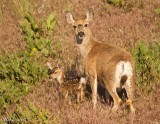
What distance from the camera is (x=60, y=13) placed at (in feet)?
50.3

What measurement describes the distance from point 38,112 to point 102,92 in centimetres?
260

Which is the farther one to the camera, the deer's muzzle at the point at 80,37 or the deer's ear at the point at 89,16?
the deer's ear at the point at 89,16

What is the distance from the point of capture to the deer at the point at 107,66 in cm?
793

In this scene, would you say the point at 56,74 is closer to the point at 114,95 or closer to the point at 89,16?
the point at 89,16

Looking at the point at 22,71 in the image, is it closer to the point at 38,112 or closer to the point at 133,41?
the point at 38,112

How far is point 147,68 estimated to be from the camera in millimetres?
9414

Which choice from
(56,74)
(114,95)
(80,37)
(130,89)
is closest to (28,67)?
(56,74)

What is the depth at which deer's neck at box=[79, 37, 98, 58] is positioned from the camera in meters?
9.45

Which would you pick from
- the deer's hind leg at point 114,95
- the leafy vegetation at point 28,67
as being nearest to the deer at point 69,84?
the leafy vegetation at point 28,67

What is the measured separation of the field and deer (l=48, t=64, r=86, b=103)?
0.57 feet

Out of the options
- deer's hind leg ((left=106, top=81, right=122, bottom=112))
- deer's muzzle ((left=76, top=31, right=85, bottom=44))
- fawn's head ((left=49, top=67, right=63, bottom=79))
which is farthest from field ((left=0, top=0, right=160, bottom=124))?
deer's muzzle ((left=76, top=31, right=85, bottom=44))

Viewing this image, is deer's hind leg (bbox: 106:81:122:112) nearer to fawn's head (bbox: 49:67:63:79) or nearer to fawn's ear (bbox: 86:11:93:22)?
fawn's head (bbox: 49:67:63:79)

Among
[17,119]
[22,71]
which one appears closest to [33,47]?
[22,71]

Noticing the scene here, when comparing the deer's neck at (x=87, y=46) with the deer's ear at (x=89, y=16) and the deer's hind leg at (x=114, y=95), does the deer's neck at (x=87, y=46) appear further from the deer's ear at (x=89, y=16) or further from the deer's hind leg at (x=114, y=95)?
the deer's hind leg at (x=114, y=95)
